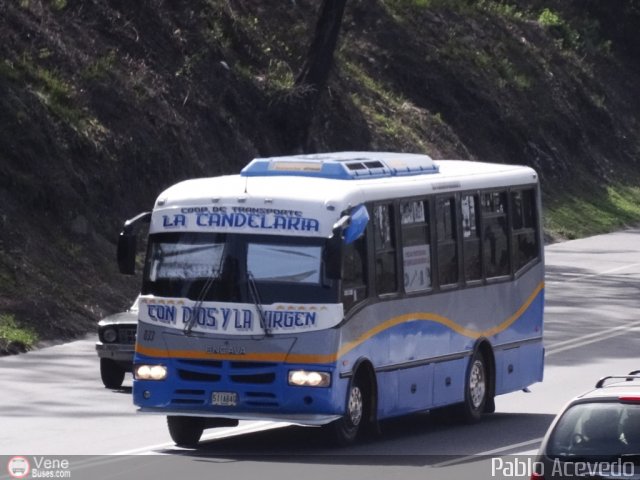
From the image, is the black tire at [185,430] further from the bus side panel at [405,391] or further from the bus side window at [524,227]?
the bus side window at [524,227]

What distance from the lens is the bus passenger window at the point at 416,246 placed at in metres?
16.0

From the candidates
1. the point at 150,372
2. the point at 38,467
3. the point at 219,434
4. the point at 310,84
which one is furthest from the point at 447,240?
the point at 310,84

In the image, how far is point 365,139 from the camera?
40.6m

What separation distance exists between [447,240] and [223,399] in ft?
11.7

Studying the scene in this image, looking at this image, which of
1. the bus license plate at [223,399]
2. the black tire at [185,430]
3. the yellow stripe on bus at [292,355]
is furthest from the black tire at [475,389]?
the bus license plate at [223,399]

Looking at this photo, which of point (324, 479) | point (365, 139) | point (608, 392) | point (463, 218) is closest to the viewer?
point (608, 392)

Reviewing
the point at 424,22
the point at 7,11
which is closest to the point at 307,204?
the point at 7,11

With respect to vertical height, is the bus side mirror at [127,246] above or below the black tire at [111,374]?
above

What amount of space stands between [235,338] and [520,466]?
2865mm

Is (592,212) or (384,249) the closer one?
(384,249)

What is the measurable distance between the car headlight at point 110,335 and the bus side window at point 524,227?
4952mm

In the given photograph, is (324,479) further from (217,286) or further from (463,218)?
(463,218)

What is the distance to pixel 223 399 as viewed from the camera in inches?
568

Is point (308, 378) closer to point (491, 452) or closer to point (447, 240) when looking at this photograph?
point (491, 452)
